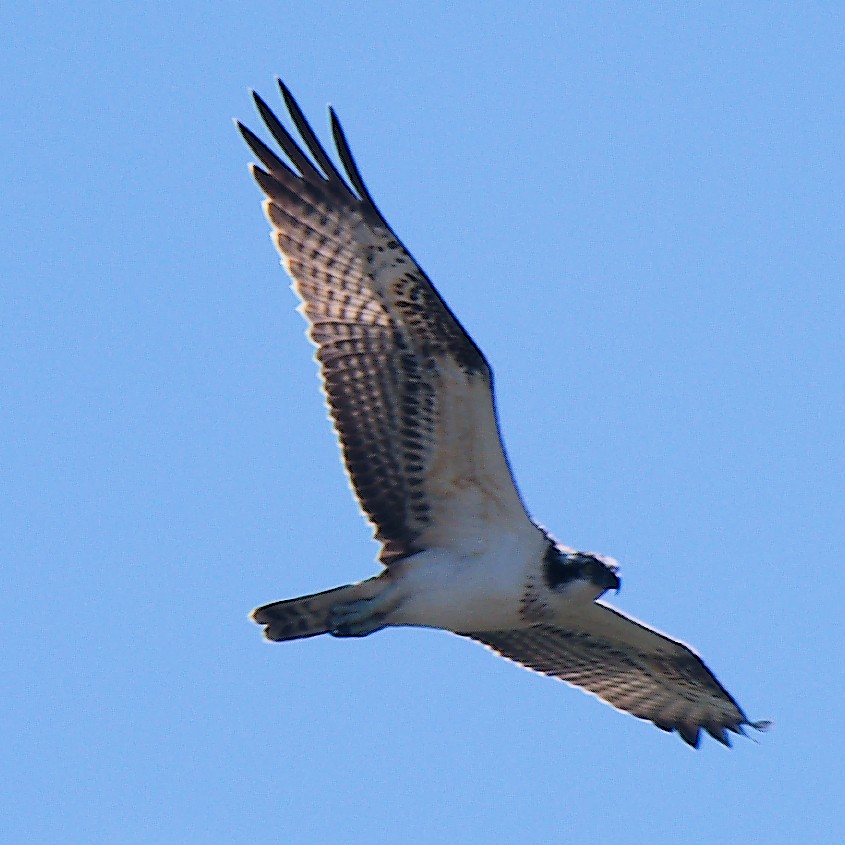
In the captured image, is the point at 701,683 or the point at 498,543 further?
the point at 701,683

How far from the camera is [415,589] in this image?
9695mm

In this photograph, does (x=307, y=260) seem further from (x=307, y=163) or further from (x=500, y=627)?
(x=500, y=627)

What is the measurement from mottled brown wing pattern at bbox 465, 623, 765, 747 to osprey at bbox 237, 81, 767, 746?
0.83 m

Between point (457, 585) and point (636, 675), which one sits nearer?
point (457, 585)

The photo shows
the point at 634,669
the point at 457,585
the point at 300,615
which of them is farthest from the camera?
the point at 634,669

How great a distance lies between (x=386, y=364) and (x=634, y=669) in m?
2.85

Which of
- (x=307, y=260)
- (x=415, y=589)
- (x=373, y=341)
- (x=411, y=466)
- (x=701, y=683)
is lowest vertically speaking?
(x=701, y=683)

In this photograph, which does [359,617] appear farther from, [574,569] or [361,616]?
[574,569]

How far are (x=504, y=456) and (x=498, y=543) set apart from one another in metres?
0.52

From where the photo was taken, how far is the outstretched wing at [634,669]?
1077 cm

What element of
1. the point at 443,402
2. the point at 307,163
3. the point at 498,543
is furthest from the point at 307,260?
the point at 498,543

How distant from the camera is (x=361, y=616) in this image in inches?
377

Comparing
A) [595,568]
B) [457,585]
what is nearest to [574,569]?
[595,568]

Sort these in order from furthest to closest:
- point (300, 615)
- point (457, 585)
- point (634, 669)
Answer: point (634, 669) < point (457, 585) < point (300, 615)
